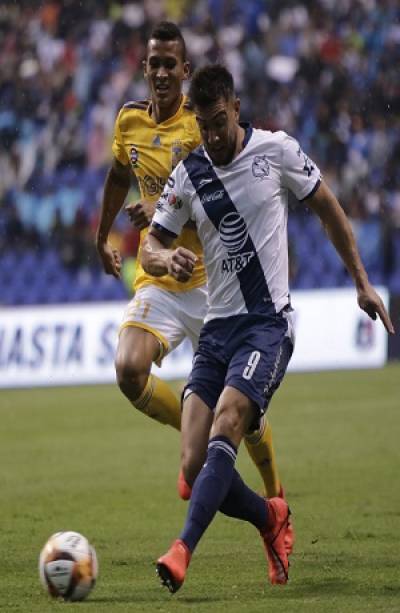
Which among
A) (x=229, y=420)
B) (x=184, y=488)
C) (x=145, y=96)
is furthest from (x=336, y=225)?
(x=145, y=96)

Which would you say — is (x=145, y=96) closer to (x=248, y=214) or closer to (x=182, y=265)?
(x=248, y=214)

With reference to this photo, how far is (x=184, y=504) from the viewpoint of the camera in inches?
334

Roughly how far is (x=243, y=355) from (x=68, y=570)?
3.57 ft

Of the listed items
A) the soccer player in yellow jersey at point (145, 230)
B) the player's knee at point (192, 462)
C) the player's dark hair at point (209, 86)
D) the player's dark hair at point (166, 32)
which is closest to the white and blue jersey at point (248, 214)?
the player's dark hair at point (209, 86)

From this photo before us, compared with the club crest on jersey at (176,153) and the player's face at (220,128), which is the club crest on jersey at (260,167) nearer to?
the player's face at (220,128)

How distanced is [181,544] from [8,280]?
539 inches

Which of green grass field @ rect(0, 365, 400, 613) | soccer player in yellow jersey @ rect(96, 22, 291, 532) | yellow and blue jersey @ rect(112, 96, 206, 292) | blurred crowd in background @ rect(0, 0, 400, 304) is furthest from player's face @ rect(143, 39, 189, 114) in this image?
blurred crowd in background @ rect(0, 0, 400, 304)

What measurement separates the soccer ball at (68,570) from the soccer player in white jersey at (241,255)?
654 millimetres

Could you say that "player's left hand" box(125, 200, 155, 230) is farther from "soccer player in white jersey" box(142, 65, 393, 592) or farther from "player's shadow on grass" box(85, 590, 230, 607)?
"player's shadow on grass" box(85, 590, 230, 607)

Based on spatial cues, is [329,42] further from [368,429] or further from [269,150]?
[269,150]

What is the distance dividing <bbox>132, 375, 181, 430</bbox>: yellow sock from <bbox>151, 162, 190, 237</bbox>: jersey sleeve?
4.74 ft

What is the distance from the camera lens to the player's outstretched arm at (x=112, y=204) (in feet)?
23.9

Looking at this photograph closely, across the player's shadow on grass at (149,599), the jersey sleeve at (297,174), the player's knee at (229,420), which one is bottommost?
the player's shadow on grass at (149,599)

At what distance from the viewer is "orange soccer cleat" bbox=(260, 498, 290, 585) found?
18.3ft
